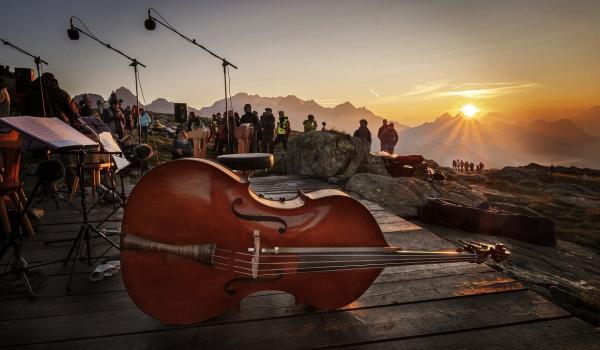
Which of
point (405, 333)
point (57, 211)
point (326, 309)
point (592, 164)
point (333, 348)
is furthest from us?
point (592, 164)

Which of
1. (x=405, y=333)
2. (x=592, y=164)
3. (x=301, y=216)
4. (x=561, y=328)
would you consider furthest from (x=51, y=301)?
(x=592, y=164)

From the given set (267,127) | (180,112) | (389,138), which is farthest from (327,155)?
(180,112)

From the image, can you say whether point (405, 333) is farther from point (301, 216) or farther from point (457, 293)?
point (301, 216)

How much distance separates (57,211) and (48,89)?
2.25 meters

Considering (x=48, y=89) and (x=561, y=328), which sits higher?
(x=48, y=89)

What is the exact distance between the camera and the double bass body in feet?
5.16

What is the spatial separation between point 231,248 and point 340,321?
0.76 meters

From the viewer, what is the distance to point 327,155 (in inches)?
266

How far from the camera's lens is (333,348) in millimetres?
1512

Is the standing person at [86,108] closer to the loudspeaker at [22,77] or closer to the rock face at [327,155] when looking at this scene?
the loudspeaker at [22,77]

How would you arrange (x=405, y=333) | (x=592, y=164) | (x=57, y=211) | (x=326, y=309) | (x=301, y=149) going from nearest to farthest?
(x=405, y=333) → (x=326, y=309) → (x=57, y=211) → (x=301, y=149) → (x=592, y=164)

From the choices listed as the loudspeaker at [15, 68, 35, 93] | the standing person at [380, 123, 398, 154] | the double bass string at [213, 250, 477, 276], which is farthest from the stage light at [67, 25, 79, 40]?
the loudspeaker at [15, 68, 35, 93]

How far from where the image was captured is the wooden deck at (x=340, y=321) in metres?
1.56

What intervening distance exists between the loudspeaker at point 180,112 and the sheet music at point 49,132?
2082 cm
